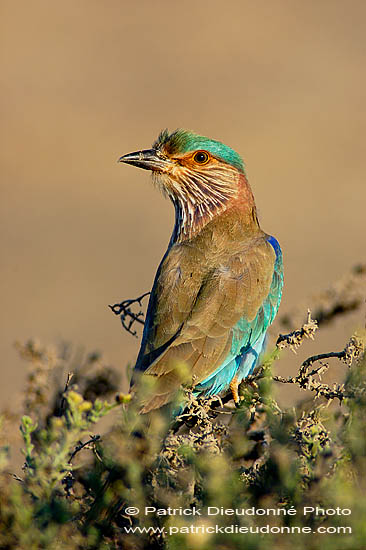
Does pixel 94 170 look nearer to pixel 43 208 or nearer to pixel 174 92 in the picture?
pixel 43 208

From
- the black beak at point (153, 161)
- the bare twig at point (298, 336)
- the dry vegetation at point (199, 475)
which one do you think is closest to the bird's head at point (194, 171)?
the black beak at point (153, 161)

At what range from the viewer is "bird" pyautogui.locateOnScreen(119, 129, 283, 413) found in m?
4.88

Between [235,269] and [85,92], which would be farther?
[85,92]

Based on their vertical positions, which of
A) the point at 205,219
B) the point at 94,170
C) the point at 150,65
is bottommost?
the point at 205,219

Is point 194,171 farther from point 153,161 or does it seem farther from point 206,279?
point 206,279

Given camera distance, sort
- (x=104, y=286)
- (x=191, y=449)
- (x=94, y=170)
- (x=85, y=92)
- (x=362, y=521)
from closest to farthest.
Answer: (x=362, y=521)
(x=191, y=449)
(x=104, y=286)
(x=94, y=170)
(x=85, y=92)

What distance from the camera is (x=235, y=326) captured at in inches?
202

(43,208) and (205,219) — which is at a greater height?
(43,208)

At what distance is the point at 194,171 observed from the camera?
21.2 ft

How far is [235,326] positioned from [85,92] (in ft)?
49.4

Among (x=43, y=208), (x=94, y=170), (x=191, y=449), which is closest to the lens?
(x=191, y=449)

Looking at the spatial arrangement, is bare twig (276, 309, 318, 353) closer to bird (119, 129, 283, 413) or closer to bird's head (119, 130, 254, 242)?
bird (119, 129, 283, 413)

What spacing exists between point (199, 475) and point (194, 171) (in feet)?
12.1

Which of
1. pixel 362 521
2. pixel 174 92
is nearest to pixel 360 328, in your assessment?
pixel 362 521
